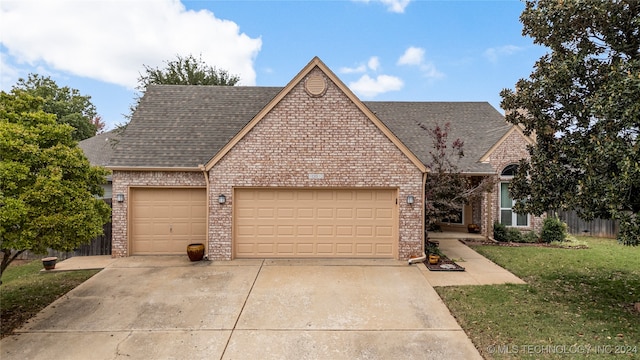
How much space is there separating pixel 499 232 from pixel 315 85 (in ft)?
33.2

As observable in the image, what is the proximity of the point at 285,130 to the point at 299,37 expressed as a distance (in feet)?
28.6

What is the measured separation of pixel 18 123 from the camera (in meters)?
6.54

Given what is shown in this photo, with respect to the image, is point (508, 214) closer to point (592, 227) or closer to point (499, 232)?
point (499, 232)

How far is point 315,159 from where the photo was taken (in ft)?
33.3

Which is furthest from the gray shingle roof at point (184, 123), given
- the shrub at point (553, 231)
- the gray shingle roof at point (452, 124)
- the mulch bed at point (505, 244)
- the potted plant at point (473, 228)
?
the shrub at point (553, 231)

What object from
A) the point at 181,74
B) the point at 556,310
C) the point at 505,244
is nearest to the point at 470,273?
the point at 556,310

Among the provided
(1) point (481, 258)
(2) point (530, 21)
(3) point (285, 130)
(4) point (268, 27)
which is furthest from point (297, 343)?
(4) point (268, 27)

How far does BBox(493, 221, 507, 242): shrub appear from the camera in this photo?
44.3 ft

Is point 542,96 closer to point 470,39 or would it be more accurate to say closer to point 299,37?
point 470,39

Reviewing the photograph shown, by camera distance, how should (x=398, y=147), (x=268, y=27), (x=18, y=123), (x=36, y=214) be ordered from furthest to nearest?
(x=268, y=27) → (x=398, y=147) → (x=18, y=123) → (x=36, y=214)

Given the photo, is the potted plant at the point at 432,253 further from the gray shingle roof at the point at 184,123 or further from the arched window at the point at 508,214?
the gray shingle roof at the point at 184,123

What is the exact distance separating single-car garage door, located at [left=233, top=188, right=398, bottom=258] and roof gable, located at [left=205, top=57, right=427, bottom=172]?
1519 millimetres

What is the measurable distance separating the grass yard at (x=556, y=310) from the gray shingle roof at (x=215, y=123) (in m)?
5.39

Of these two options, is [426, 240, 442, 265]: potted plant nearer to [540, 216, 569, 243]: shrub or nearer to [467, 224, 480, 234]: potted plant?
[467, 224, 480, 234]: potted plant
